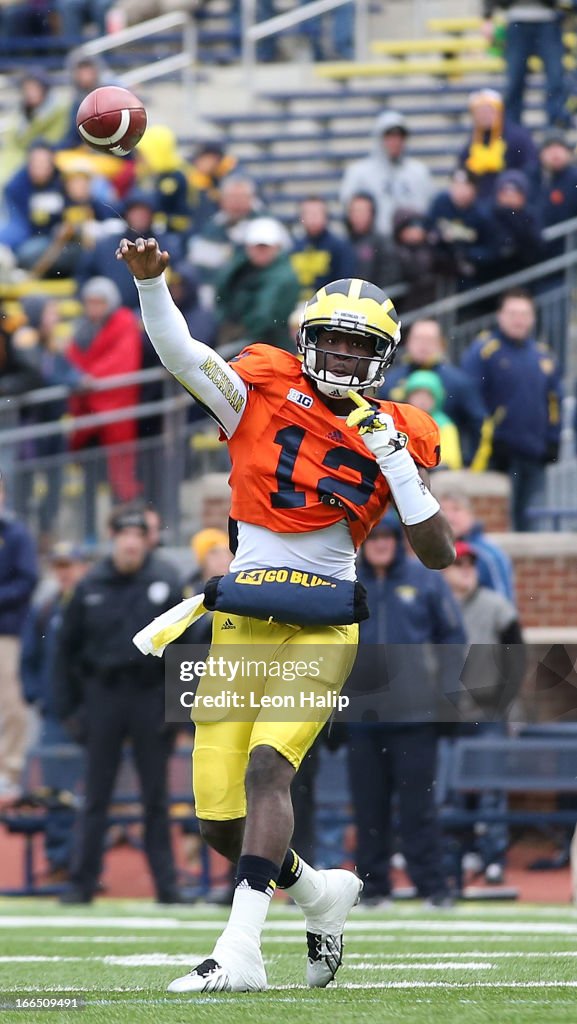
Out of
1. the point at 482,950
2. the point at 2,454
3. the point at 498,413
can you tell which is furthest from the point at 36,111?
the point at 482,950

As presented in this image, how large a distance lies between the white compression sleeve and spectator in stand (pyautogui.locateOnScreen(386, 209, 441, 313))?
24.2ft

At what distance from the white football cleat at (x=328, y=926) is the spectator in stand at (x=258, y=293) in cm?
658

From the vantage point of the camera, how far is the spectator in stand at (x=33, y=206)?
1393 centimetres

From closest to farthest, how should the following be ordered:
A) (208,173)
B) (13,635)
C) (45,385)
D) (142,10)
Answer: (13,635) < (45,385) < (208,173) < (142,10)

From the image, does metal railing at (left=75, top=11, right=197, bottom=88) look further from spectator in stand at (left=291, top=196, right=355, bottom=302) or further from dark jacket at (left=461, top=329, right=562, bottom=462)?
dark jacket at (left=461, top=329, right=562, bottom=462)

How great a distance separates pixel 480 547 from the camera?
35.2ft

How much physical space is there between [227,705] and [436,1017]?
1.26 metres

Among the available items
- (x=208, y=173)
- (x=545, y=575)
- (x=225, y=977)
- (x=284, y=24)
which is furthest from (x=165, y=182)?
(x=225, y=977)

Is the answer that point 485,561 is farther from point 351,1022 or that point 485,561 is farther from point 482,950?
point 351,1022

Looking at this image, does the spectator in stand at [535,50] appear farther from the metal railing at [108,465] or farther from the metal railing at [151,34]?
the metal railing at [151,34]

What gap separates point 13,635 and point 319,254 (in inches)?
128

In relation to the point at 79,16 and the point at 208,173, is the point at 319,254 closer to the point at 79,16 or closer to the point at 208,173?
the point at 208,173

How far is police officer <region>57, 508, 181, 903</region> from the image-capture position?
9.93 meters

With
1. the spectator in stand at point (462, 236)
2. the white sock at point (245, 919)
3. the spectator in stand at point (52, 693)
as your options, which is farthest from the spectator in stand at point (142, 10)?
the white sock at point (245, 919)
